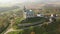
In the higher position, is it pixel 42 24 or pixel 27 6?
pixel 27 6

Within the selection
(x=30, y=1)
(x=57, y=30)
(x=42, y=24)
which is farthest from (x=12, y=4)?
(x=57, y=30)

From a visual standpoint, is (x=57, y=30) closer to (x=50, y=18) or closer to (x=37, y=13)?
(x=50, y=18)

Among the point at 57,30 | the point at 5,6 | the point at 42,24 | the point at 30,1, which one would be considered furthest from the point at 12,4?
the point at 57,30

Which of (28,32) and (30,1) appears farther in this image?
(30,1)

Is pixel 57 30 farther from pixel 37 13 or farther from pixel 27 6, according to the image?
pixel 27 6

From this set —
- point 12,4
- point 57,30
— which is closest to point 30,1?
point 12,4

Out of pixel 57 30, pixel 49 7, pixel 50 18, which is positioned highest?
pixel 49 7

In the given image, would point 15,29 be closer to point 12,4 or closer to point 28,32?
point 28,32

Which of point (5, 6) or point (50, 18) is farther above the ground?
point (5, 6)
